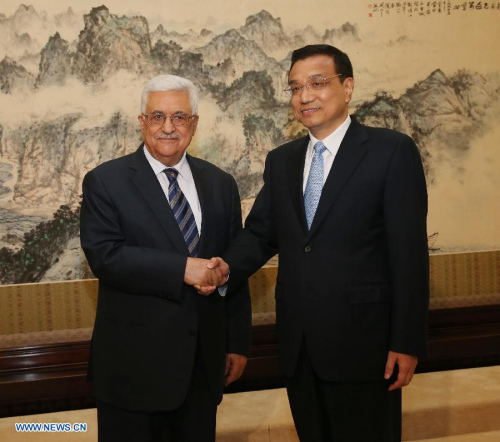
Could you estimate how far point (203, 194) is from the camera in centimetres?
252

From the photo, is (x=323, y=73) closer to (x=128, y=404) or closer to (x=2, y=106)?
(x=128, y=404)

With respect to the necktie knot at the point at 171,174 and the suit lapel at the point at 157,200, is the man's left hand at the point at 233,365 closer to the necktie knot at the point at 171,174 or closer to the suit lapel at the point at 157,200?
the suit lapel at the point at 157,200

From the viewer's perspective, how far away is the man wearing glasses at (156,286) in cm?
234

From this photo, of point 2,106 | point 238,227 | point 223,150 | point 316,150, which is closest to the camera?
point 316,150

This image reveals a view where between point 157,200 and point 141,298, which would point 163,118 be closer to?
point 157,200

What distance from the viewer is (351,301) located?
2.34 metres

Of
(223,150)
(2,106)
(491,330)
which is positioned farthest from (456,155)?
(2,106)

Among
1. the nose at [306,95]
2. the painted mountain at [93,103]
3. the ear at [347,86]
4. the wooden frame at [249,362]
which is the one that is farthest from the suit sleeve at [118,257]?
the wooden frame at [249,362]

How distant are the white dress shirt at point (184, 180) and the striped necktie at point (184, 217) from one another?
2 cm

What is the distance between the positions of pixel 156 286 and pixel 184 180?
0.45 meters

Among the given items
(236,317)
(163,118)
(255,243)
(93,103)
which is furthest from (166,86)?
(93,103)

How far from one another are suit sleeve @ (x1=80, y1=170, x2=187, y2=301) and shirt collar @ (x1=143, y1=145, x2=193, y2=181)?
0.21 meters

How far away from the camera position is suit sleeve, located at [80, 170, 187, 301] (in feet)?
7.57

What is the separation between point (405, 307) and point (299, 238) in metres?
0.45
